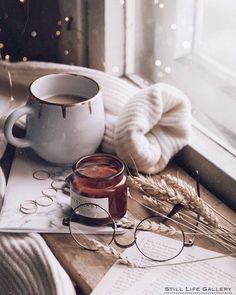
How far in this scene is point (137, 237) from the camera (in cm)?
82

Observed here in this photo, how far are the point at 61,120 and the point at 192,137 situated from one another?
0.71 feet

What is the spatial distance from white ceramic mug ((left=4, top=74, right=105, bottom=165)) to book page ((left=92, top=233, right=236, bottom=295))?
190mm

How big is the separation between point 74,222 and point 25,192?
3.8 inches

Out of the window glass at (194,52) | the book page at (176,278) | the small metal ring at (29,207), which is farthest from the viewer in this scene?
the window glass at (194,52)

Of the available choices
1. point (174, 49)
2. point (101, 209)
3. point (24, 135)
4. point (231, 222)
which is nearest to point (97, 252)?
point (101, 209)

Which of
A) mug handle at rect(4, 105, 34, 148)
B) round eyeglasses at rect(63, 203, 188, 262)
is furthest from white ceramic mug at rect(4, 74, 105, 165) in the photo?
round eyeglasses at rect(63, 203, 188, 262)

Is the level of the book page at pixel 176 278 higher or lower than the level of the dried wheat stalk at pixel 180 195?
lower

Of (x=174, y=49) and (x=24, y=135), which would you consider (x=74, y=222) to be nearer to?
(x=24, y=135)

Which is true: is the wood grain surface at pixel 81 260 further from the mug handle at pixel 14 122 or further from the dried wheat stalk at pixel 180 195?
the mug handle at pixel 14 122

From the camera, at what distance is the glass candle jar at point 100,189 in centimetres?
81

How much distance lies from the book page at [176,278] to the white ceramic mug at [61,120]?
0.19 meters

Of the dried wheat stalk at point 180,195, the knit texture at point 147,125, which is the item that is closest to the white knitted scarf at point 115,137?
the knit texture at point 147,125

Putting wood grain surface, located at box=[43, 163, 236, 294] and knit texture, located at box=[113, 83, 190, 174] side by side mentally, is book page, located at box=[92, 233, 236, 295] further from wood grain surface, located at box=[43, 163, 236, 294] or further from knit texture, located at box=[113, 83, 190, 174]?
knit texture, located at box=[113, 83, 190, 174]

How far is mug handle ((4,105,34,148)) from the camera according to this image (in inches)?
34.9
